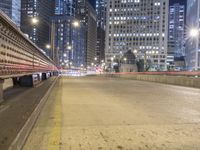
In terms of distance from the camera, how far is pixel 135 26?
192500mm

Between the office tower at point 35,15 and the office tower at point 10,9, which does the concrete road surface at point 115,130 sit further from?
the office tower at point 10,9

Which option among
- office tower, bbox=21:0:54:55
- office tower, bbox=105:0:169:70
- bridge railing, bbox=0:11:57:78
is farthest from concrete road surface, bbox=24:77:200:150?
office tower, bbox=105:0:169:70

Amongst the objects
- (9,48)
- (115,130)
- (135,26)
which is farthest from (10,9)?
(135,26)

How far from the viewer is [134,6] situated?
641 feet

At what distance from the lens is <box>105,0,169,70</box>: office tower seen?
19100 centimetres

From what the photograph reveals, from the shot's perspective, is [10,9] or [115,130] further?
[10,9]

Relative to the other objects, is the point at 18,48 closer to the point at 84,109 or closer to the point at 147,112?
the point at 84,109

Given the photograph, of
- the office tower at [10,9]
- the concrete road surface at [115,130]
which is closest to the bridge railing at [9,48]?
the concrete road surface at [115,130]

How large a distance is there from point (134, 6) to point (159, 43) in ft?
96.6

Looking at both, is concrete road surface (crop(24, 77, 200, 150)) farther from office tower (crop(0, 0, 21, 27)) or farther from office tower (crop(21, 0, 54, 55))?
office tower (crop(0, 0, 21, 27))

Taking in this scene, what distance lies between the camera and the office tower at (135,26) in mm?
191000

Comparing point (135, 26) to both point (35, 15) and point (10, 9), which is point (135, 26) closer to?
point (35, 15)

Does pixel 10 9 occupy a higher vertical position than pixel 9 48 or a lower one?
higher

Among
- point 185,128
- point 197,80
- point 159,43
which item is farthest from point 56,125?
point 159,43
